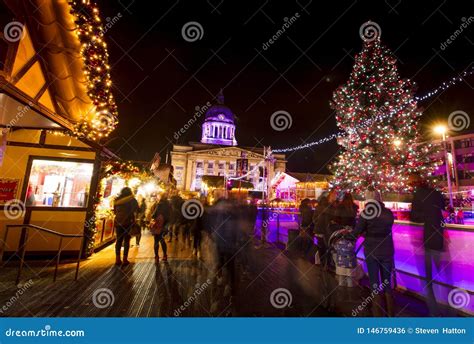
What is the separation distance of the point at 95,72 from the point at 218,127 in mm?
68745

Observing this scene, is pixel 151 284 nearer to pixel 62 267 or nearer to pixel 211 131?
pixel 62 267

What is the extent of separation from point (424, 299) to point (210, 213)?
415 cm

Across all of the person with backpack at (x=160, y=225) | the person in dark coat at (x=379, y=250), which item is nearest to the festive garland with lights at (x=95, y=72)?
the person with backpack at (x=160, y=225)

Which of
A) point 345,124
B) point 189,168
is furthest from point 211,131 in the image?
point 345,124

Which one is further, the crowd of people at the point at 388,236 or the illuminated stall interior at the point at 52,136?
the illuminated stall interior at the point at 52,136

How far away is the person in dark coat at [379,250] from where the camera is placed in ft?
12.0
